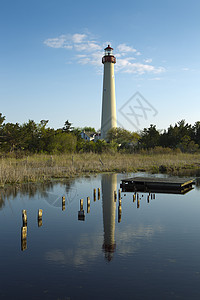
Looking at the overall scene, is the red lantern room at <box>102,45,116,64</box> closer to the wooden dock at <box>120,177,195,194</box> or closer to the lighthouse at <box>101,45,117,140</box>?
the lighthouse at <box>101,45,117,140</box>

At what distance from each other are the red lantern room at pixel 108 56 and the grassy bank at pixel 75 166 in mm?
20649

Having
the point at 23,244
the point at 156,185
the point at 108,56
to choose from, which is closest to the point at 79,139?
the point at 108,56

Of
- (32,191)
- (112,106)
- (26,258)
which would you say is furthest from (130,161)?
(26,258)

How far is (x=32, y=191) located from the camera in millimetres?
18469

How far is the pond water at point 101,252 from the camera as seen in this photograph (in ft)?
21.5

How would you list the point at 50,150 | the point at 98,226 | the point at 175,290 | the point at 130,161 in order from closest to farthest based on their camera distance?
the point at 175,290 → the point at 98,226 → the point at 130,161 → the point at 50,150

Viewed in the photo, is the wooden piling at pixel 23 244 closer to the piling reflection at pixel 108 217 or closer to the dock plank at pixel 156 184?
the piling reflection at pixel 108 217

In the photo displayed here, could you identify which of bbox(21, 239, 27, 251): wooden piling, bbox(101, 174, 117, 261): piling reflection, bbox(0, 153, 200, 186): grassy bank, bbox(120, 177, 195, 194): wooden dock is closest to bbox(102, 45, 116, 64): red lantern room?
bbox(0, 153, 200, 186): grassy bank

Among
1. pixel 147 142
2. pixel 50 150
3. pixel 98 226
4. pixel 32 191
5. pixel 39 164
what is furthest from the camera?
pixel 147 142

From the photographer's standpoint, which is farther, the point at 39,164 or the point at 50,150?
the point at 50,150

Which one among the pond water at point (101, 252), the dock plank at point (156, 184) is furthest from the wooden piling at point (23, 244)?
the dock plank at point (156, 184)

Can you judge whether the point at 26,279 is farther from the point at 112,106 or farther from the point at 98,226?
the point at 112,106

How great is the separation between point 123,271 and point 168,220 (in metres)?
5.26

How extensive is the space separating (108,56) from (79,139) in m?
16.6
